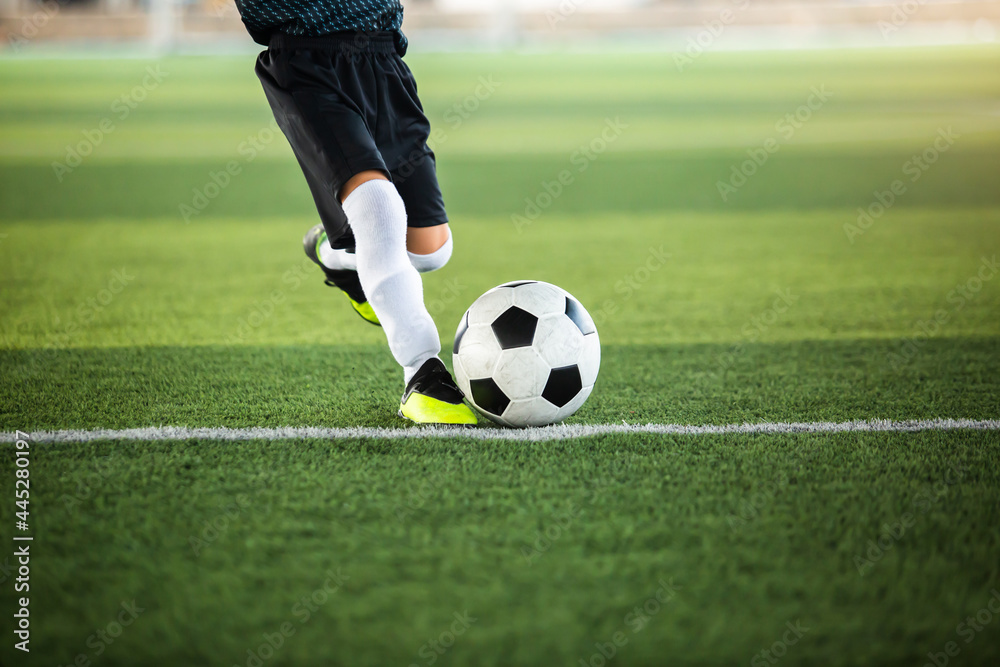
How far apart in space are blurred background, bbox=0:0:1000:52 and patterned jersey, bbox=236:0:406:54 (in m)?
31.6

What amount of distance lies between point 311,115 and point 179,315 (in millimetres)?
1839

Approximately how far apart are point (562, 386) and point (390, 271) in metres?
0.61

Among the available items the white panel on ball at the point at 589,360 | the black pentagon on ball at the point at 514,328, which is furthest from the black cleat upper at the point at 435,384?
the white panel on ball at the point at 589,360

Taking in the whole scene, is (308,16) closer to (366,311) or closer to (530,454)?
(366,311)

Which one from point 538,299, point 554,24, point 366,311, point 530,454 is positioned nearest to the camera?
point 530,454

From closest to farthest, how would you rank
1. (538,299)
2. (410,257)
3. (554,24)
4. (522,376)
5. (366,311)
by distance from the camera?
1. (522,376)
2. (538,299)
3. (410,257)
4. (366,311)
5. (554,24)

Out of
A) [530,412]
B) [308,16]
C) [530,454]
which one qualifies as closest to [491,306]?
[530,412]

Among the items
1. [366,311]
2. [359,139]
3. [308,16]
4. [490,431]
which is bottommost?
[366,311]

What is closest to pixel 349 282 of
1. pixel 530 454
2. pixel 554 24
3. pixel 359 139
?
pixel 359 139

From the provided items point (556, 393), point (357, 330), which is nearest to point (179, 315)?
point (357, 330)

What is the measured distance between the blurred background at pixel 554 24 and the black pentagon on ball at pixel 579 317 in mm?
32013

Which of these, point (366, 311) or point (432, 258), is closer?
point (432, 258)

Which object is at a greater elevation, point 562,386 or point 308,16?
point 308,16

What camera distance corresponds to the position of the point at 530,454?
8.26 ft
